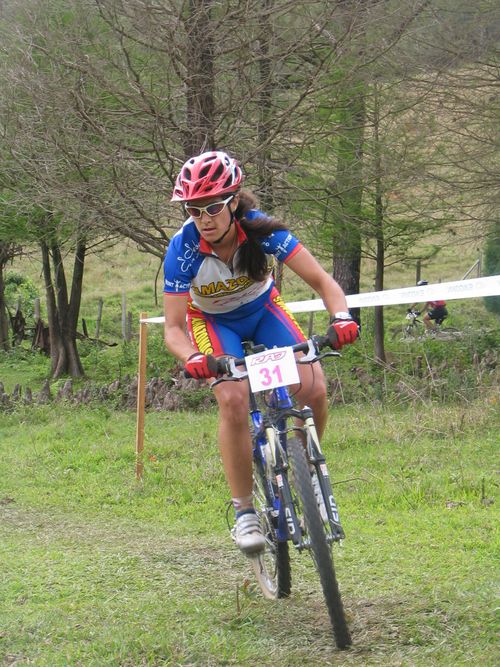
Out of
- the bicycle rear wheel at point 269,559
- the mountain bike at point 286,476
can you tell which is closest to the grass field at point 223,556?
the bicycle rear wheel at point 269,559

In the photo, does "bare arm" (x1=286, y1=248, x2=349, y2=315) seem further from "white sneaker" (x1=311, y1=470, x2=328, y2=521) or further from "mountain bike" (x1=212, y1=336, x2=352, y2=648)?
"white sneaker" (x1=311, y1=470, x2=328, y2=521)

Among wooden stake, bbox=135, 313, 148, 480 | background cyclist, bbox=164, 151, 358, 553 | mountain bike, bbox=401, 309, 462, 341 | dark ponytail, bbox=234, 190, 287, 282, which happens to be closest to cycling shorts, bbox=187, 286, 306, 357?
background cyclist, bbox=164, 151, 358, 553

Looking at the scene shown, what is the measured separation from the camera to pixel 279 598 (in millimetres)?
A: 5117

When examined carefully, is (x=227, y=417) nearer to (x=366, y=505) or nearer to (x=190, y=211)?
(x=190, y=211)

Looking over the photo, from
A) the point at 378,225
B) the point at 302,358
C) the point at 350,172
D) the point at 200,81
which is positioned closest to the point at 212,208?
the point at 302,358

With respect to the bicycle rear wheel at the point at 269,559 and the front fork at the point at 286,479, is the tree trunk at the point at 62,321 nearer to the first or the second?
the bicycle rear wheel at the point at 269,559

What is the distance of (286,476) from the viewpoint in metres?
4.56

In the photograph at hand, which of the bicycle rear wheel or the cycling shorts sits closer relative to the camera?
the bicycle rear wheel

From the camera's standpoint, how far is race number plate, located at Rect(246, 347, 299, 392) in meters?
4.43

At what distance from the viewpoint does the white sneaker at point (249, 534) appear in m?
4.86

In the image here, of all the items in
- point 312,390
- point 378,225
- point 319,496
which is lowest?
point 319,496

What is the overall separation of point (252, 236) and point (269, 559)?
176cm

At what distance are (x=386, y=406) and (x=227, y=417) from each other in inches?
261

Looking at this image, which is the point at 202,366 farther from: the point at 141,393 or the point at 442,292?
the point at 141,393
